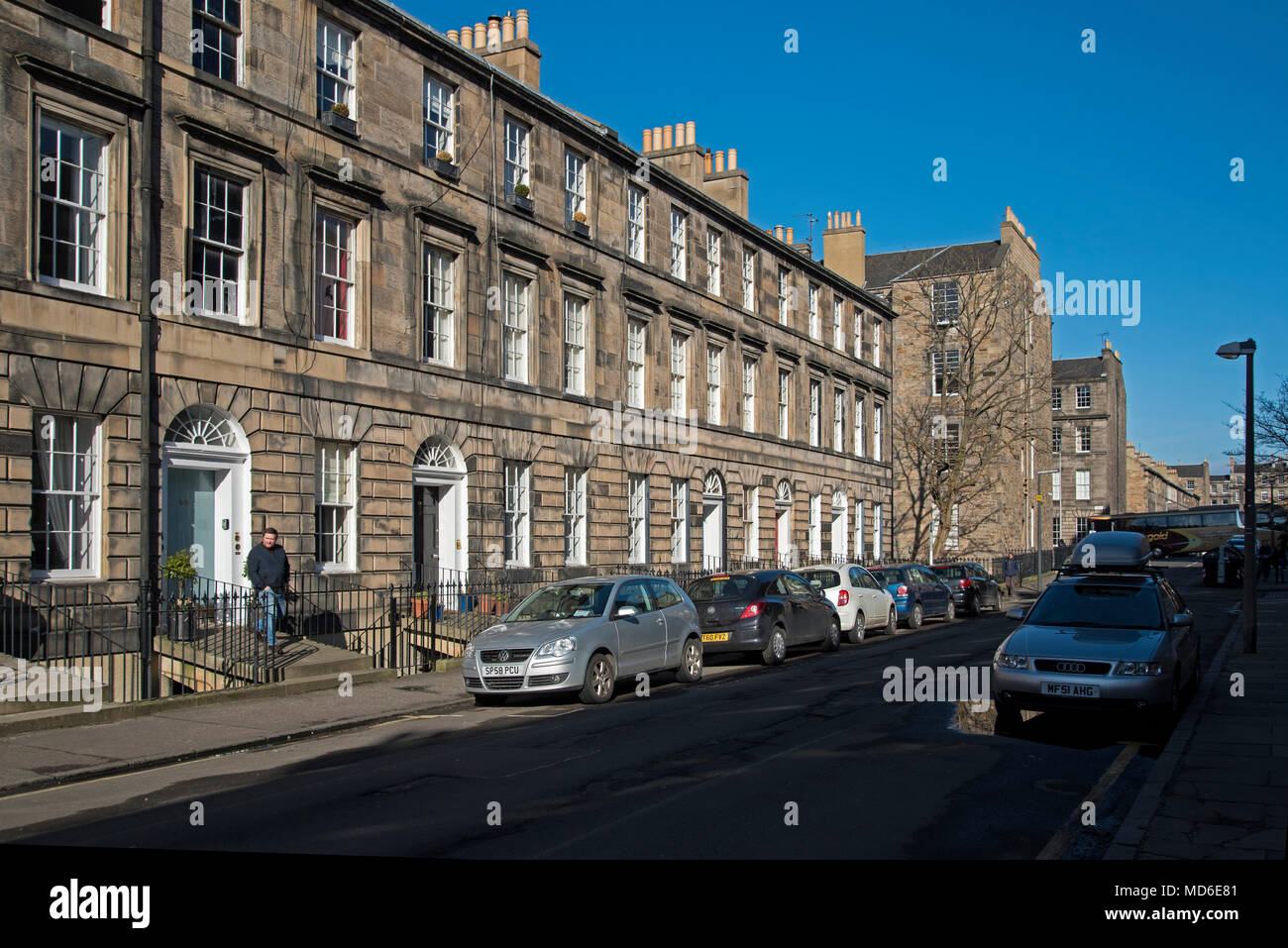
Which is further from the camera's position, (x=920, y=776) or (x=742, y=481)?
(x=742, y=481)

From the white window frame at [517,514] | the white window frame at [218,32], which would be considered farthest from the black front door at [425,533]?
the white window frame at [218,32]

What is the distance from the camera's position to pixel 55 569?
15703 millimetres

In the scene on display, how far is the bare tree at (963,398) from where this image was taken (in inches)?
2108

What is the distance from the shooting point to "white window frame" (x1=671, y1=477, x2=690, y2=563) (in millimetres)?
32219

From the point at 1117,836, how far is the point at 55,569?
14.1m

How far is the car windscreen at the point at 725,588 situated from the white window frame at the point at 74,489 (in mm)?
9671

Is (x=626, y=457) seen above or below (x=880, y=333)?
below

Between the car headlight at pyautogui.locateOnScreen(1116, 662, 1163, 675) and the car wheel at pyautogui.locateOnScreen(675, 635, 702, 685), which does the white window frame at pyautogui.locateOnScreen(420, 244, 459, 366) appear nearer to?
the car wheel at pyautogui.locateOnScreen(675, 635, 702, 685)

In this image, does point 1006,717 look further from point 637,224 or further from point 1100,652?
point 637,224

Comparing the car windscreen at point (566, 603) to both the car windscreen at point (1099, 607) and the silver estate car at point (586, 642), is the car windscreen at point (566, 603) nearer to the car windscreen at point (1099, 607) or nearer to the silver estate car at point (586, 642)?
the silver estate car at point (586, 642)

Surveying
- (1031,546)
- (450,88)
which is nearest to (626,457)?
(450,88)

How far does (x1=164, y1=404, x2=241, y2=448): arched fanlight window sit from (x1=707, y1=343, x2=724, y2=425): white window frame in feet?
59.4

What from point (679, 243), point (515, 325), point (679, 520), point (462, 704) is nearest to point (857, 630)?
point (679, 520)
